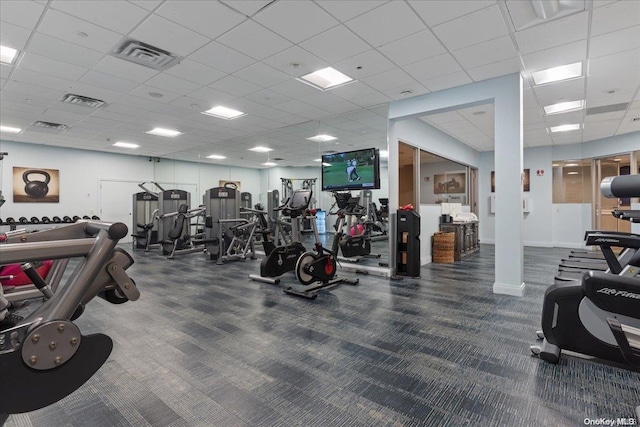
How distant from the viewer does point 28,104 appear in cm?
570

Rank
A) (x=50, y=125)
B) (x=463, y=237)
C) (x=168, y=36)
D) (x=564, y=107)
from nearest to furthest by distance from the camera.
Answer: (x=168, y=36) < (x=564, y=107) < (x=50, y=125) < (x=463, y=237)

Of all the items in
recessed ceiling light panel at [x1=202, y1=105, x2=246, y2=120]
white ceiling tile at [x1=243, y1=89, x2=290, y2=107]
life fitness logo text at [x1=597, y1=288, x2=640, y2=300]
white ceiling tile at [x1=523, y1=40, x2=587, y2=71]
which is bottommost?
life fitness logo text at [x1=597, y1=288, x2=640, y2=300]

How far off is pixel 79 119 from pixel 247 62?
4825 mm

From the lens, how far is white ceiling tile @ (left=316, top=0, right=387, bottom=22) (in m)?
2.94

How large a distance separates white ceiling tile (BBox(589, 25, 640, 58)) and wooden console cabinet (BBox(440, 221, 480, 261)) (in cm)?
408

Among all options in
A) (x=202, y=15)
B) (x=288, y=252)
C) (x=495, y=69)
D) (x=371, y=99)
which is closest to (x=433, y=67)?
(x=495, y=69)

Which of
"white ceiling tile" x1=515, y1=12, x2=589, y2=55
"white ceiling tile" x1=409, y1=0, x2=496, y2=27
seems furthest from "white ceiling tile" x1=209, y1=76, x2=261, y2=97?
"white ceiling tile" x1=515, y1=12, x2=589, y2=55

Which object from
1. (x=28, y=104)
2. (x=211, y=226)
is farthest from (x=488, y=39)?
(x=28, y=104)

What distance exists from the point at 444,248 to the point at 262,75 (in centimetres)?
502

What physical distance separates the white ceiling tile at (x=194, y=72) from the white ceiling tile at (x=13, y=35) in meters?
1.45

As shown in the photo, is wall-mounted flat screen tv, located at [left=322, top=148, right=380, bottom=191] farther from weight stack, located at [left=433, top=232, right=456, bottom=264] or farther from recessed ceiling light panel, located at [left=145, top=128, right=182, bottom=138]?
recessed ceiling light panel, located at [left=145, top=128, right=182, bottom=138]

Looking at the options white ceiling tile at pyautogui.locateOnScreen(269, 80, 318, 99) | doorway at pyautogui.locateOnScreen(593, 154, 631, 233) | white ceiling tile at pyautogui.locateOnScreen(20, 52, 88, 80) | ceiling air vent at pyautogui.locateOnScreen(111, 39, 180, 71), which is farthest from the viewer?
doorway at pyautogui.locateOnScreen(593, 154, 631, 233)

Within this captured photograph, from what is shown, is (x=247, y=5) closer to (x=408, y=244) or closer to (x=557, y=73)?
(x=408, y=244)

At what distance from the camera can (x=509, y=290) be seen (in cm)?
441
